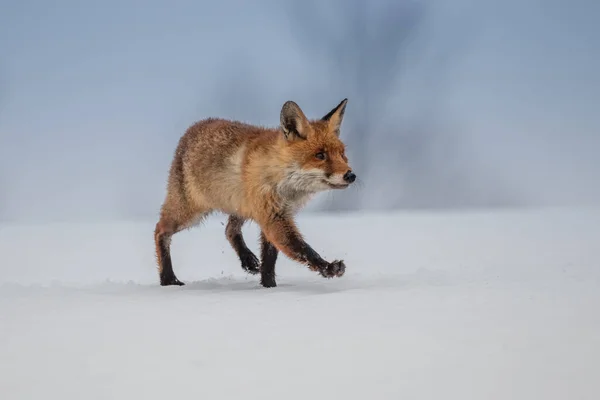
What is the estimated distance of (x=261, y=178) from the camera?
632cm

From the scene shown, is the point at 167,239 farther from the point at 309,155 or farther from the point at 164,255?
the point at 309,155

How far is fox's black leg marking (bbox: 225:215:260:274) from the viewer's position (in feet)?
25.1

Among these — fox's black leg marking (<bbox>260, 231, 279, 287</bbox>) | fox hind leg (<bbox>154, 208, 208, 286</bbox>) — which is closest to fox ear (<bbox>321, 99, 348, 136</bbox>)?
fox's black leg marking (<bbox>260, 231, 279, 287</bbox>)

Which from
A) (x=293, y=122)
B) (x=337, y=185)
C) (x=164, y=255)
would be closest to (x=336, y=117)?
(x=293, y=122)

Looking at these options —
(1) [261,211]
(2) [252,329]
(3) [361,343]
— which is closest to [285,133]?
(1) [261,211]

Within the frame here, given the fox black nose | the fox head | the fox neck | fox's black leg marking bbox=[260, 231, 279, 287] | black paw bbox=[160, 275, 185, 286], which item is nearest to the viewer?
the fox black nose

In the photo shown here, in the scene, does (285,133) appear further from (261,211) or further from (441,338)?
(441,338)

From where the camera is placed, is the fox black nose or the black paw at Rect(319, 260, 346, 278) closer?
the black paw at Rect(319, 260, 346, 278)

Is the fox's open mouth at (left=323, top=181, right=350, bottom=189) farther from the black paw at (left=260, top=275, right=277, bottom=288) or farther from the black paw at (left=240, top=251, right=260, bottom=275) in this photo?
the black paw at (left=240, top=251, right=260, bottom=275)

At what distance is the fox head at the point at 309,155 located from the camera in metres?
6.04

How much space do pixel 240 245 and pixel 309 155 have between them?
6.65 feet

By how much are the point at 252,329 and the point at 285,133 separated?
7.87ft

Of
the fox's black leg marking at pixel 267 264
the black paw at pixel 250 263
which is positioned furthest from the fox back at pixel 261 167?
the black paw at pixel 250 263

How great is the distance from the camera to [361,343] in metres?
3.93
